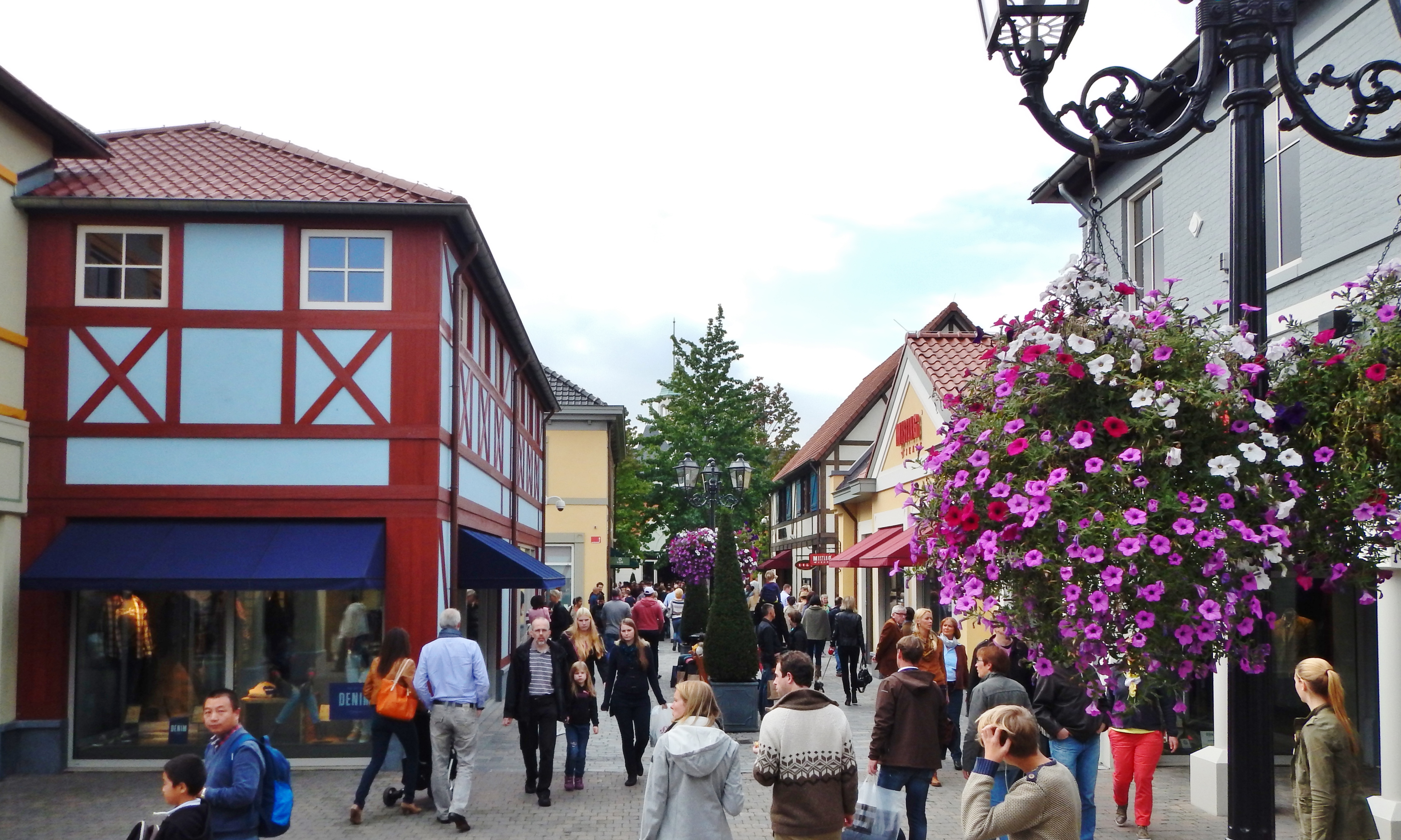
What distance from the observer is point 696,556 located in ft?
130

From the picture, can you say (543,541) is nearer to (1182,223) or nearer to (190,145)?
(190,145)

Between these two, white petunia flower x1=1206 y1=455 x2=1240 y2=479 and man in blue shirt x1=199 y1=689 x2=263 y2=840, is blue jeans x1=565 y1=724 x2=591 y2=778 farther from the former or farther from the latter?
white petunia flower x1=1206 y1=455 x2=1240 y2=479

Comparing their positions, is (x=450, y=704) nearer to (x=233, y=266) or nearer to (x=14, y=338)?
(x=233, y=266)

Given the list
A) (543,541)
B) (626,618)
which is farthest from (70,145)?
(543,541)

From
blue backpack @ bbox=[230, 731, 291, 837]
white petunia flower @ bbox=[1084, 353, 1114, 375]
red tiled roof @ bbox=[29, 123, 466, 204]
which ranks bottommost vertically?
blue backpack @ bbox=[230, 731, 291, 837]

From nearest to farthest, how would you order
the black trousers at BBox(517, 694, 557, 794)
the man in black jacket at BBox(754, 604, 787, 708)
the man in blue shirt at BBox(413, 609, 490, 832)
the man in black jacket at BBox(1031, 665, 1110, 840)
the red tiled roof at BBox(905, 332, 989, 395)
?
the man in black jacket at BBox(1031, 665, 1110, 840) < the man in blue shirt at BBox(413, 609, 490, 832) < the black trousers at BBox(517, 694, 557, 794) < the man in black jacket at BBox(754, 604, 787, 708) < the red tiled roof at BBox(905, 332, 989, 395)

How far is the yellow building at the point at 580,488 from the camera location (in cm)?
4059

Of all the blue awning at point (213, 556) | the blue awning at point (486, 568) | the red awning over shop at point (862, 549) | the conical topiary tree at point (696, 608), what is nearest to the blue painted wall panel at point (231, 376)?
the blue awning at point (213, 556)

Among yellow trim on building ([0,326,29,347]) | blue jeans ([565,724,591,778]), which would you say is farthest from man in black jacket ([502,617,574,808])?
yellow trim on building ([0,326,29,347])

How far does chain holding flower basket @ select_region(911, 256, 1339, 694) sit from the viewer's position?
4145 millimetres

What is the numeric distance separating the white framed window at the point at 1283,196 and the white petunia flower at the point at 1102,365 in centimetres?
772

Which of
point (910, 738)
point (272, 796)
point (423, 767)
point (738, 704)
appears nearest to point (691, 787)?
point (272, 796)

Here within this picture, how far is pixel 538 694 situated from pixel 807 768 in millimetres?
5556

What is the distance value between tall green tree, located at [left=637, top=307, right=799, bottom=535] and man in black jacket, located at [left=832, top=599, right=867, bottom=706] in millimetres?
25988
